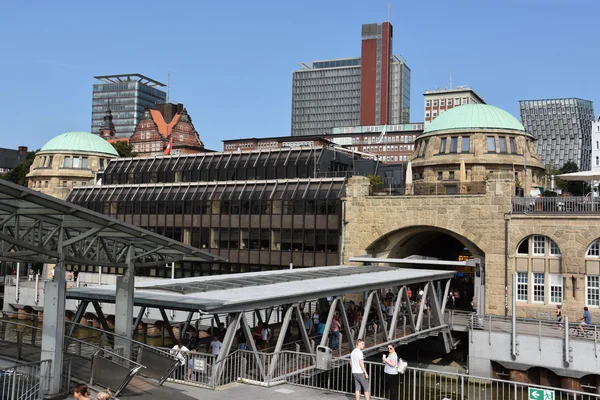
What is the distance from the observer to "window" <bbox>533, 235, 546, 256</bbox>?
36.9 metres

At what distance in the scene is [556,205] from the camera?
37031 millimetres

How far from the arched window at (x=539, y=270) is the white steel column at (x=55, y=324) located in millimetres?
29885

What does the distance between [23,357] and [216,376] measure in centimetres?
520

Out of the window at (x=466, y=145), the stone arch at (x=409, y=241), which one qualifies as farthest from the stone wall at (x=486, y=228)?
the window at (x=466, y=145)

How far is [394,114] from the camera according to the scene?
7864 inches

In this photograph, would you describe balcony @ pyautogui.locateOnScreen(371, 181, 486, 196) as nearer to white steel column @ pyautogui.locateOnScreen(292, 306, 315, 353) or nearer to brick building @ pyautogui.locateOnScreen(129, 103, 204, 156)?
white steel column @ pyautogui.locateOnScreen(292, 306, 315, 353)

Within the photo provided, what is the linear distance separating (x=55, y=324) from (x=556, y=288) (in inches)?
1202

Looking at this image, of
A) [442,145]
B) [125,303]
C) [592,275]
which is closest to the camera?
[125,303]

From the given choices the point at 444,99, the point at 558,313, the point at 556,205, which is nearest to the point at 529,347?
the point at 558,313

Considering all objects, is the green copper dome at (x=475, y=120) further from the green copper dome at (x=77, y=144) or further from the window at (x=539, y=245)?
the green copper dome at (x=77, y=144)

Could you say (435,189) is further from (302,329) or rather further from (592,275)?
(302,329)

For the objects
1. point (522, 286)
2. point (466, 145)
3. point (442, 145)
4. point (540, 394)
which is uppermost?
point (442, 145)

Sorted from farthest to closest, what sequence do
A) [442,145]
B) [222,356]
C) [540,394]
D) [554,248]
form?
[442,145]
[554,248]
[222,356]
[540,394]

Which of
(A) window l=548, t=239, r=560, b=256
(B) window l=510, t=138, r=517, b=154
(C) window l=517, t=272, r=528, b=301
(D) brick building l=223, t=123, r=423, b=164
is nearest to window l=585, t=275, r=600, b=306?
(A) window l=548, t=239, r=560, b=256
